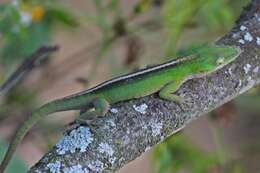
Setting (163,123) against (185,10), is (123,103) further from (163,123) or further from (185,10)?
(185,10)

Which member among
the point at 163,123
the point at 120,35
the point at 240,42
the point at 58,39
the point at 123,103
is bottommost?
the point at 163,123

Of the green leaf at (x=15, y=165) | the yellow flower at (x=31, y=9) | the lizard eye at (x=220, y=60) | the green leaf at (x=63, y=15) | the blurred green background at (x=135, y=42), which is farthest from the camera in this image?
the green leaf at (x=63, y=15)

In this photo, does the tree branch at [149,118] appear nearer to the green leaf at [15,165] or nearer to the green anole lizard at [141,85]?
the green anole lizard at [141,85]

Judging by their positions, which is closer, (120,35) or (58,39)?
(120,35)

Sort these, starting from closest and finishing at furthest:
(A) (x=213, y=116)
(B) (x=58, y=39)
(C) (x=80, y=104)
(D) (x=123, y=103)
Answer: (D) (x=123, y=103)
(C) (x=80, y=104)
(A) (x=213, y=116)
(B) (x=58, y=39)

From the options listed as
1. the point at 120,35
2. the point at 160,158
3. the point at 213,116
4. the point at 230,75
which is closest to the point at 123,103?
the point at 230,75

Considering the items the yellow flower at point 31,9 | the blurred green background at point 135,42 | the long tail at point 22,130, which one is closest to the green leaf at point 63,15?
the blurred green background at point 135,42

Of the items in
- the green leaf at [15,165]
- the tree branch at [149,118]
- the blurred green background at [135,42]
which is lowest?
the tree branch at [149,118]

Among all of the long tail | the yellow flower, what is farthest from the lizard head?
the yellow flower
